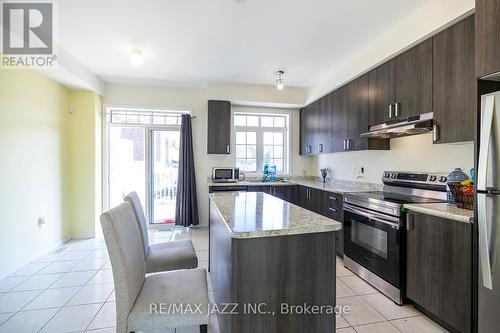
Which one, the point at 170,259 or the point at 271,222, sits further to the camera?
the point at 170,259

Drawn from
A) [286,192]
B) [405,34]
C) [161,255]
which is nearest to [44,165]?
[161,255]

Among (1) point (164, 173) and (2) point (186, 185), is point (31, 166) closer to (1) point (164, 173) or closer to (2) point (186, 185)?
(1) point (164, 173)

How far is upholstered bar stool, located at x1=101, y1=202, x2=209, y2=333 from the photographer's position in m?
1.32

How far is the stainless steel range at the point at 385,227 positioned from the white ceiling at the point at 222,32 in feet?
5.76

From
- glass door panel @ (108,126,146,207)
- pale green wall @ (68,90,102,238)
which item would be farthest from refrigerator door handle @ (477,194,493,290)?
pale green wall @ (68,90,102,238)

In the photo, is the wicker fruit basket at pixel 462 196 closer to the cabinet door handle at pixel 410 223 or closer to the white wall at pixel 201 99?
the cabinet door handle at pixel 410 223

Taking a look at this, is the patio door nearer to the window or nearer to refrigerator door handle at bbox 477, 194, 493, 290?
the window

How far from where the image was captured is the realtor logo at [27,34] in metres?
2.39

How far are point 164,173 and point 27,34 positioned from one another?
2813 millimetres

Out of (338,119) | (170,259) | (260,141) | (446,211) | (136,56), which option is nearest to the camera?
(446,211)

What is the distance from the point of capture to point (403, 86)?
102 inches

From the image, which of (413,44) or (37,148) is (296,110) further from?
(37,148)

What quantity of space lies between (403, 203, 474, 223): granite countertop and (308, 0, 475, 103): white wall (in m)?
1.53

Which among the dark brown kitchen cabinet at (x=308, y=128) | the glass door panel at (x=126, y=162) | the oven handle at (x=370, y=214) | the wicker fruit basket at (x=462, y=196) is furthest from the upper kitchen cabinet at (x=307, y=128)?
the glass door panel at (x=126, y=162)
